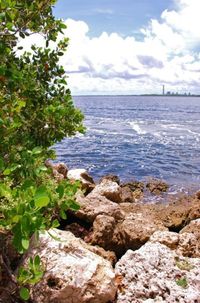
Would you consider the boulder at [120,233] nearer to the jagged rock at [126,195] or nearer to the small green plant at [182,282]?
the small green plant at [182,282]

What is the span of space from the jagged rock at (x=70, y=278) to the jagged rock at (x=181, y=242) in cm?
237

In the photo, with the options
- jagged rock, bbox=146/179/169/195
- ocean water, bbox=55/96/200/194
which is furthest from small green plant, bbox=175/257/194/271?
ocean water, bbox=55/96/200/194

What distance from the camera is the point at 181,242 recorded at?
788cm

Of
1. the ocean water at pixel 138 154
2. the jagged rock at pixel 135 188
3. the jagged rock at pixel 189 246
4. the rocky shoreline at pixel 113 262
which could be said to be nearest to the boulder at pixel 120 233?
the rocky shoreline at pixel 113 262

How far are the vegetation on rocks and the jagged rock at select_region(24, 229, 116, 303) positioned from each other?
516 millimetres

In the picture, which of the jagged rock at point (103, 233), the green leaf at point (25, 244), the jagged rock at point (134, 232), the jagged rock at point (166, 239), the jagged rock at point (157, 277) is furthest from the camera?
the jagged rock at point (134, 232)

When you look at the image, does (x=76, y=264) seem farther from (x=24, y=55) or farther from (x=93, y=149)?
(x=93, y=149)

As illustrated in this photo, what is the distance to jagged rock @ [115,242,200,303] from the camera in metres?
5.80

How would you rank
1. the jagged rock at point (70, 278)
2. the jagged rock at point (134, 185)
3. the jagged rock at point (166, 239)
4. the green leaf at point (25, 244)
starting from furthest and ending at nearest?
the jagged rock at point (134, 185)
the jagged rock at point (166, 239)
the jagged rock at point (70, 278)
the green leaf at point (25, 244)

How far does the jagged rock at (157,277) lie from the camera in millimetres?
5797

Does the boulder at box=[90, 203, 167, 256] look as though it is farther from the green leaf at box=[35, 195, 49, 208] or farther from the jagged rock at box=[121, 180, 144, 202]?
the jagged rock at box=[121, 180, 144, 202]

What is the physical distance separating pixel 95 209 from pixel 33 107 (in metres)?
4.25

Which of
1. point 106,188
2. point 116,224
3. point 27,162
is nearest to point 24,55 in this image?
point 27,162

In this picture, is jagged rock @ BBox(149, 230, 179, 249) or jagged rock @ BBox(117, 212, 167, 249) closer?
jagged rock @ BBox(149, 230, 179, 249)
